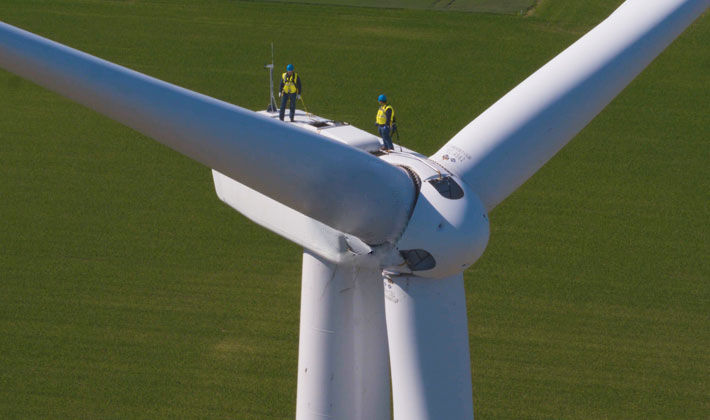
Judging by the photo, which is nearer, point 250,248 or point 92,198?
point 250,248

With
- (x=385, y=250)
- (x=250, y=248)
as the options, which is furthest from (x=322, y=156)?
(x=250, y=248)

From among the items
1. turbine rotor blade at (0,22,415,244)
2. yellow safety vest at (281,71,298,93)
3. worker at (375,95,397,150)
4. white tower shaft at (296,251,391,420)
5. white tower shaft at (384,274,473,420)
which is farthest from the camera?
yellow safety vest at (281,71,298,93)

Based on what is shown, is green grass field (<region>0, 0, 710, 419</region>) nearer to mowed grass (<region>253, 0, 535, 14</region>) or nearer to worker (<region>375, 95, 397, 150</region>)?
mowed grass (<region>253, 0, 535, 14</region>)

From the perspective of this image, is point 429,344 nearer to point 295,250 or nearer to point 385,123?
point 385,123

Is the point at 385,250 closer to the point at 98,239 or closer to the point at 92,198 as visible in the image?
the point at 98,239

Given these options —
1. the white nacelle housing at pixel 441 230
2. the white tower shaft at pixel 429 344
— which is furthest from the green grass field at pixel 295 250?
the white nacelle housing at pixel 441 230

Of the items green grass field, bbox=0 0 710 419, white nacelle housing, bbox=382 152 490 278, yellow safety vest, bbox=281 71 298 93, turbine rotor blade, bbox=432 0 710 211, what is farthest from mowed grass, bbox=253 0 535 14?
white nacelle housing, bbox=382 152 490 278

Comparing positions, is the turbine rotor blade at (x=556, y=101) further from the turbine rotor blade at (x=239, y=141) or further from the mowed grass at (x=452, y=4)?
the mowed grass at (x=452, y=4)
